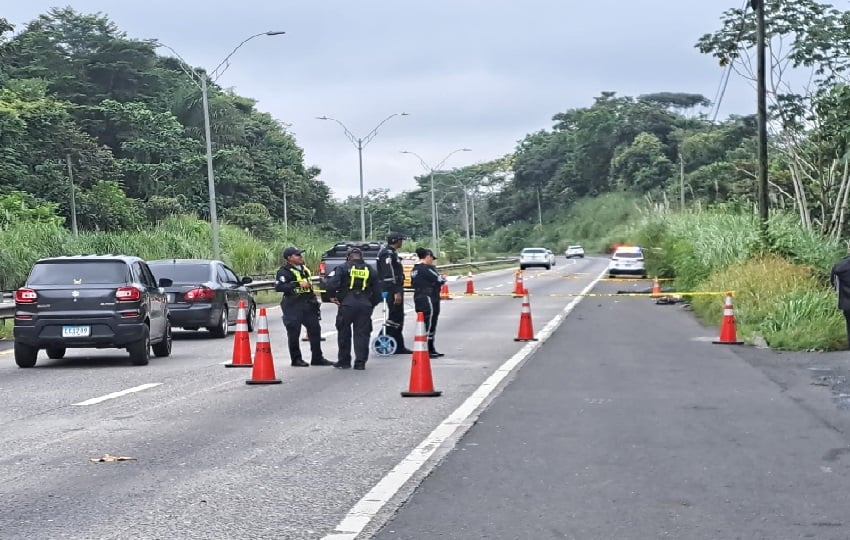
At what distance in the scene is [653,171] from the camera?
12156 cm

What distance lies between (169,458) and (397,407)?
11.0 ft

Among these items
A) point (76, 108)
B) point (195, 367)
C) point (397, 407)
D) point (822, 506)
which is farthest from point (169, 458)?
point (76, 108)

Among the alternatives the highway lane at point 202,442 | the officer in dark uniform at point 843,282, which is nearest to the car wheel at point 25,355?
the highway lane at point 202,442

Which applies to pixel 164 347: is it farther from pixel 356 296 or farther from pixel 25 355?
pixel 356 296

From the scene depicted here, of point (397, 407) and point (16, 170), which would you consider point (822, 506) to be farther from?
point (16, 170)

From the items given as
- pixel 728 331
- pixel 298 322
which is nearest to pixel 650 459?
pixel 298 322

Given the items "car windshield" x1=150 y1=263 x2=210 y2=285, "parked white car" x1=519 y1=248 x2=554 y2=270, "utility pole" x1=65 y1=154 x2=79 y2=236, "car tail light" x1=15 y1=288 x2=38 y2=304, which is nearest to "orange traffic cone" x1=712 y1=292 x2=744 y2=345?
"car windshield" x1=150 y1=263 x2=210 y2=285

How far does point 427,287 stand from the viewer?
18.0 metres

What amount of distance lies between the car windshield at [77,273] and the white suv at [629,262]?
37.2 meters

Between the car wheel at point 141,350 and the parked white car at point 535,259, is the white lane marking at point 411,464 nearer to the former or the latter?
the car wheel at point 141,350

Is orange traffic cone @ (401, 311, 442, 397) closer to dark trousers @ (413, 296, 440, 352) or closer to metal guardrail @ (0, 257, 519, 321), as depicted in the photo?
dark trousers @ (413, 296, 440, 352)

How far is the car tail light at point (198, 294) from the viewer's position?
21906mm

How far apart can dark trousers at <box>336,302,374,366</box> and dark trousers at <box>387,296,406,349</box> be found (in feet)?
4.90

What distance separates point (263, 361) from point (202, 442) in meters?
4.56
